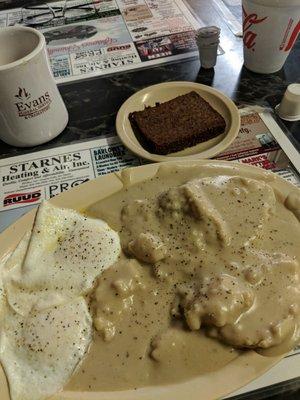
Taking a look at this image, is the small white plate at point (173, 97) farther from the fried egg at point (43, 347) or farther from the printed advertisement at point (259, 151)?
the fried egg at point (43, 347)

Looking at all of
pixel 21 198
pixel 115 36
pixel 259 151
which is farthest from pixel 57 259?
pixel 115 36

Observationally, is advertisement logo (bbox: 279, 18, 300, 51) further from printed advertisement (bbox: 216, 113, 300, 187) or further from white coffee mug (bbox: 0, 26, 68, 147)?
white coffee mug (bbox: 0, 26, 68, 147)

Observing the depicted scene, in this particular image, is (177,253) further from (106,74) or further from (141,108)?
(106,74)

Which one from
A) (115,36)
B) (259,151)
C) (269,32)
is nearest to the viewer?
(259,151)

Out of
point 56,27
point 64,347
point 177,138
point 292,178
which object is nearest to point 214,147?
point 177,138

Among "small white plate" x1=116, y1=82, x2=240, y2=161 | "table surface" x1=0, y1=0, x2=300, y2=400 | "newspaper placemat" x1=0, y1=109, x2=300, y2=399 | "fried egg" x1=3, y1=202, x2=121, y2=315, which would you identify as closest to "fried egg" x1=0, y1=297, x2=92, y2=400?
"fried egg" x1=3, y1=202, x2=121, y2=315

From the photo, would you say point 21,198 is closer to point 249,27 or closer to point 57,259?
point 57,259

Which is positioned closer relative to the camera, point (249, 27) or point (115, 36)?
point (249, 27)
